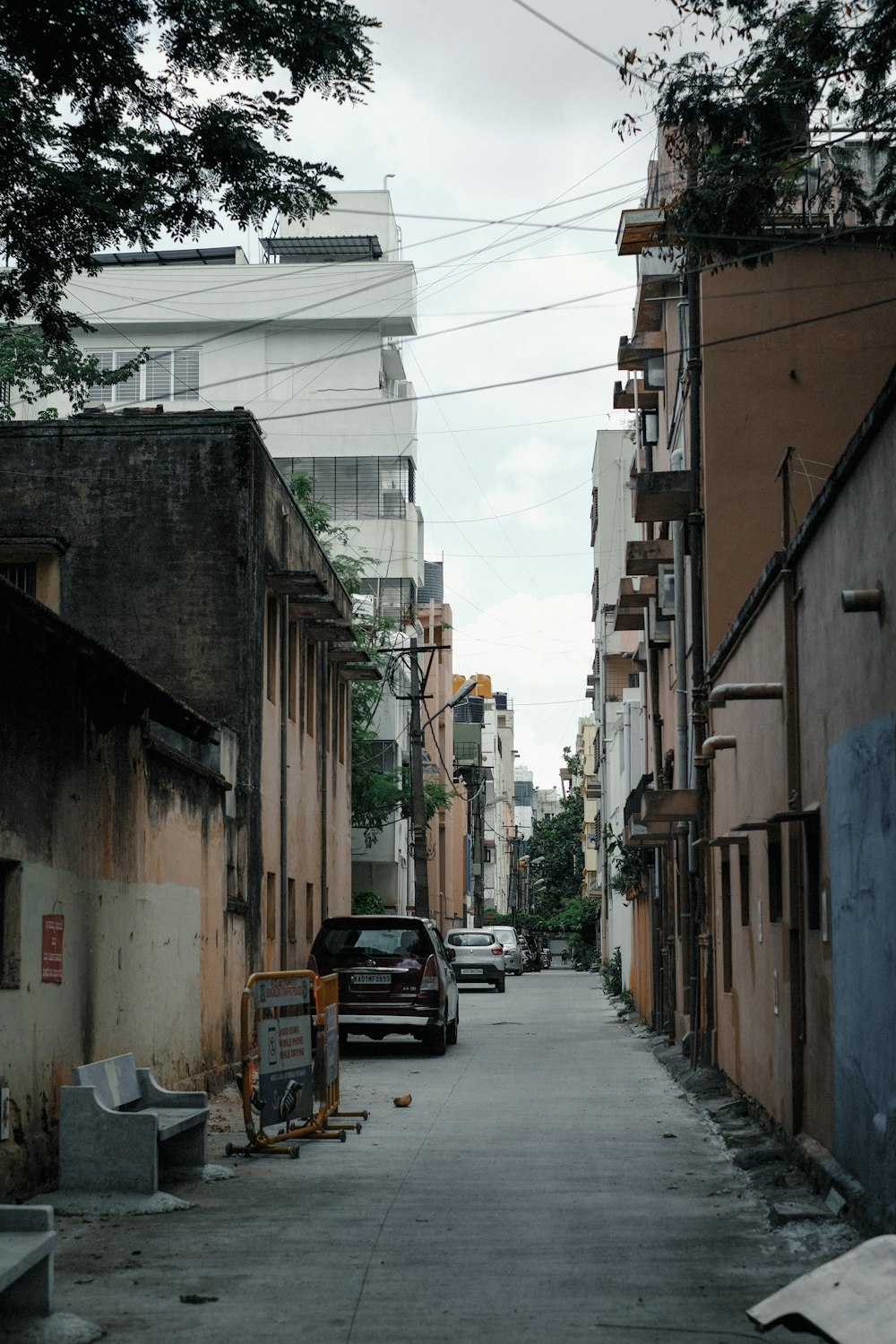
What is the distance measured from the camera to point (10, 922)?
10.7 m

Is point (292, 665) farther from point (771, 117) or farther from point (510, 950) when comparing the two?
point (510, 950)

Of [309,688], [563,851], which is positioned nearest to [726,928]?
[309,688]

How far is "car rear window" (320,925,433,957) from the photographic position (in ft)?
73.0

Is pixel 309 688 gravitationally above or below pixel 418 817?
above

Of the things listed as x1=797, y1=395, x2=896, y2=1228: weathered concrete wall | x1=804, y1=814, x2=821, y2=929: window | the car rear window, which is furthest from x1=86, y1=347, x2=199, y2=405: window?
x1=797, y1=395, x2=896, y2=1228: weathered concrete wall

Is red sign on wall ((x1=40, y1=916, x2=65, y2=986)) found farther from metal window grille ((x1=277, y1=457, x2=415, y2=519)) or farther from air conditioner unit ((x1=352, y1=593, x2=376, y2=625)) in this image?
metal window grille ((x1=277, y1=457, x2=415, y2=519))

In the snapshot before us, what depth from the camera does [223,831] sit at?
18.6 m

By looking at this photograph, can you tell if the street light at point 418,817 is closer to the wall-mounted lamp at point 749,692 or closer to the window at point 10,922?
the wall-mounted lamp at point 749,692

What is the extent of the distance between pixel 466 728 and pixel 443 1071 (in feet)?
222

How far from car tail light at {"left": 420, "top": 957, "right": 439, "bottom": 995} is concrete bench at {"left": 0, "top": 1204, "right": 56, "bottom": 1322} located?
1499 centimetres

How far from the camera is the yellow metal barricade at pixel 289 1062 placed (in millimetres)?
12484

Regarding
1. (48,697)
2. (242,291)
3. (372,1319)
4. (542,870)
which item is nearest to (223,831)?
(48,697)

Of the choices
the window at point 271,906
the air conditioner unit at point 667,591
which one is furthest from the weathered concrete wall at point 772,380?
the window at point 271,906

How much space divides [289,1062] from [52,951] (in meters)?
2.46
